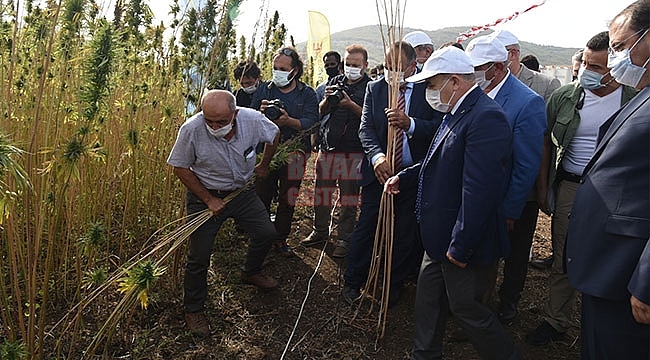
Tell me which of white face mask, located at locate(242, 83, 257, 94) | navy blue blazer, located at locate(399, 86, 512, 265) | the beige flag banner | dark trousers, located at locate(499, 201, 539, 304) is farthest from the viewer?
the beige flag banner

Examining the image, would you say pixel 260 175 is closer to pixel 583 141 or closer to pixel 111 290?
pixel 111 290

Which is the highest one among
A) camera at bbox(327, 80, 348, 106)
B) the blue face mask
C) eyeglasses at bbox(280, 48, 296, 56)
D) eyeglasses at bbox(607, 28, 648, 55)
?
eyeglasses at bbox(280, 48, 296, 56)

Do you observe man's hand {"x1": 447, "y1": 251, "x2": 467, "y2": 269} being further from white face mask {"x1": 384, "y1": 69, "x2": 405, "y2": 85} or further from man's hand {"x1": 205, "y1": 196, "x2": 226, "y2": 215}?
man's hand {"x1": 205, "y1": 196, "x2": 226, "y2": 215}

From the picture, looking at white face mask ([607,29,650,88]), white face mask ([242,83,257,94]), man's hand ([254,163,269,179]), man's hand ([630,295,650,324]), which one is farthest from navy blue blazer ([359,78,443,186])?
man's hand ([630,295,650,324])

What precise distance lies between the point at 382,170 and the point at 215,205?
0.96m

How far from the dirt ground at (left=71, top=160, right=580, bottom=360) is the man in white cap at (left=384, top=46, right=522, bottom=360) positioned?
595 mm

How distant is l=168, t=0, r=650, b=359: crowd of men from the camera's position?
1493 millimetres

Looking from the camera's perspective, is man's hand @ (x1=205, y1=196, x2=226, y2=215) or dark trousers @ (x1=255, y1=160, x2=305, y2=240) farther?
dark trousers @ (x1=255, y1=160, x2=305, y2=240)

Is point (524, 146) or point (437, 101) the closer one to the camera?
point (437, 101)

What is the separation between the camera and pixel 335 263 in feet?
12.0

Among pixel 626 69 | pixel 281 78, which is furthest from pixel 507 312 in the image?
pixel 281 78

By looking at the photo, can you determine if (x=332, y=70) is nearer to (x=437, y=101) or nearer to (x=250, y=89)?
(x=250, y=89)

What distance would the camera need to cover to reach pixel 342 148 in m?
3.65

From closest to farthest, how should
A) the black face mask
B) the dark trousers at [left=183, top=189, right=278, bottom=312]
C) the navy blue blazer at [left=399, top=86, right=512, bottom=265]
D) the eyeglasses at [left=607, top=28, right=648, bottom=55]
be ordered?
the eyeglasses at [left=607, top=28, right=648, bottom=55] < the navy blue blazer at [left=399, top=86, right=512, bottom=265] < the dark trousers at [left=183, top=189, right=278, bottom=312] < the black face mask
